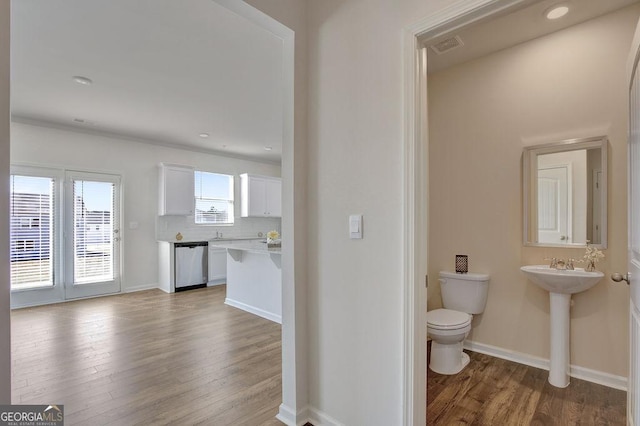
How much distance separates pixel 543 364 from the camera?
2.54 metres

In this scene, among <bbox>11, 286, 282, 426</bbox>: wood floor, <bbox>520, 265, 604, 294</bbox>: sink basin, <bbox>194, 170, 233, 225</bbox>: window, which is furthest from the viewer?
<bbox>194, 170, 233, 225</bbox>: window

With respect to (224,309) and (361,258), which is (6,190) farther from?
(224,309)

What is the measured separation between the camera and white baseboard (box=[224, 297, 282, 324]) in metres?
3.87

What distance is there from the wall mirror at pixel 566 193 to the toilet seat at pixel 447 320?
846 mm

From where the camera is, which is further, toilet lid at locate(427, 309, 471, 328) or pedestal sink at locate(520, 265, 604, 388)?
toilet lid at locate(427, 309, 471, 328)

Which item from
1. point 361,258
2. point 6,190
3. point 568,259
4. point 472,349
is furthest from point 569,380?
point 6,190

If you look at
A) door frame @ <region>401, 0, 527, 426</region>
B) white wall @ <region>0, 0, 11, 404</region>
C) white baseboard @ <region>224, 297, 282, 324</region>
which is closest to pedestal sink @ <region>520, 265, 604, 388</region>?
door frame @ <region>401, 0, 527, 426</region>

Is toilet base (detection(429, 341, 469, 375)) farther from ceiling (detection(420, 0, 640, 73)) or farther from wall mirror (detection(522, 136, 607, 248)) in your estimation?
ceiling (detection(420, 0, 640, 73))

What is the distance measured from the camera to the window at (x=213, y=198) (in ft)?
20.8

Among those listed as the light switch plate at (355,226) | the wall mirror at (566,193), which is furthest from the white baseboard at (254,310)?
the wall mirror at (566,193)

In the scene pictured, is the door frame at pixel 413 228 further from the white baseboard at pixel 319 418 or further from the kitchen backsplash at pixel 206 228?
the kitchen backsplash at pixel 206 228

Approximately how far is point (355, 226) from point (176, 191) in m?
4.88

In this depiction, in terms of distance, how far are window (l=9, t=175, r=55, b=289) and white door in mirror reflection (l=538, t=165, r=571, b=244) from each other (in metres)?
6.11

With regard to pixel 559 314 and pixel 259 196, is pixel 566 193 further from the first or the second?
pixel 259 196
